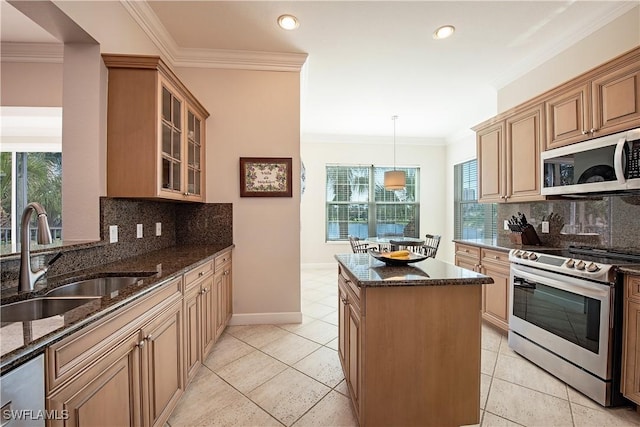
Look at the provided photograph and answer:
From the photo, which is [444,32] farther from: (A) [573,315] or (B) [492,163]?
(A) [573,315]

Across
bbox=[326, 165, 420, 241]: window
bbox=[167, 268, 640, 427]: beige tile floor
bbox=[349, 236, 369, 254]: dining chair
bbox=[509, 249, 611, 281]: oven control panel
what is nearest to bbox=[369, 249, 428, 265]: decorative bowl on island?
bbox=[167, 268, 640, 427]: beige tile floor

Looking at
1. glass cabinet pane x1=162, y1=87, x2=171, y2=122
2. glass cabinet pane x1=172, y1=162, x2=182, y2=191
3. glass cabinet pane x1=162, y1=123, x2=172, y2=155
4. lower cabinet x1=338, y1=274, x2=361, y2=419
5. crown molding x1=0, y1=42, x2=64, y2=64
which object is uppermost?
crown molding x1=0, y1=42, x2=64, y2=64

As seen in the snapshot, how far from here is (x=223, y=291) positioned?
8.80ft

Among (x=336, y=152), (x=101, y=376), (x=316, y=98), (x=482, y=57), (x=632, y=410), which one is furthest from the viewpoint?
(x=336, y=152)

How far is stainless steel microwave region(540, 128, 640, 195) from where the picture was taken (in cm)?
186

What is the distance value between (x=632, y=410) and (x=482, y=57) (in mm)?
3206

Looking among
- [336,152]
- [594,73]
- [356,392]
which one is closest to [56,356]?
[356,392]

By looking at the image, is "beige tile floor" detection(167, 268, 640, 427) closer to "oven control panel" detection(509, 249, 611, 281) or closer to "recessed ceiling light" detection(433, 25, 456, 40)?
"oven control panel" detection(509, 249, 611, 281)

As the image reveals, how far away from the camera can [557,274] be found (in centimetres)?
209

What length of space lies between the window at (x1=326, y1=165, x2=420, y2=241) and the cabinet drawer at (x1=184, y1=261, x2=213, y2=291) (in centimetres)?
412

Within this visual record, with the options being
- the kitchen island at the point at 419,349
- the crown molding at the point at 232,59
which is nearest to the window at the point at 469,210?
the crown molding at the point at 232,59

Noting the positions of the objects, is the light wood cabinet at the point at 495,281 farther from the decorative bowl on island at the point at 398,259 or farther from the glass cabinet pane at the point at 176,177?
the glass cabinet pane at the point at 176,177

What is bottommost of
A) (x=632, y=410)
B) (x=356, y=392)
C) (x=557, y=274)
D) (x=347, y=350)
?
(x=632, y=410)

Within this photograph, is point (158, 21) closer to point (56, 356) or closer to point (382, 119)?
point (56, 356)
